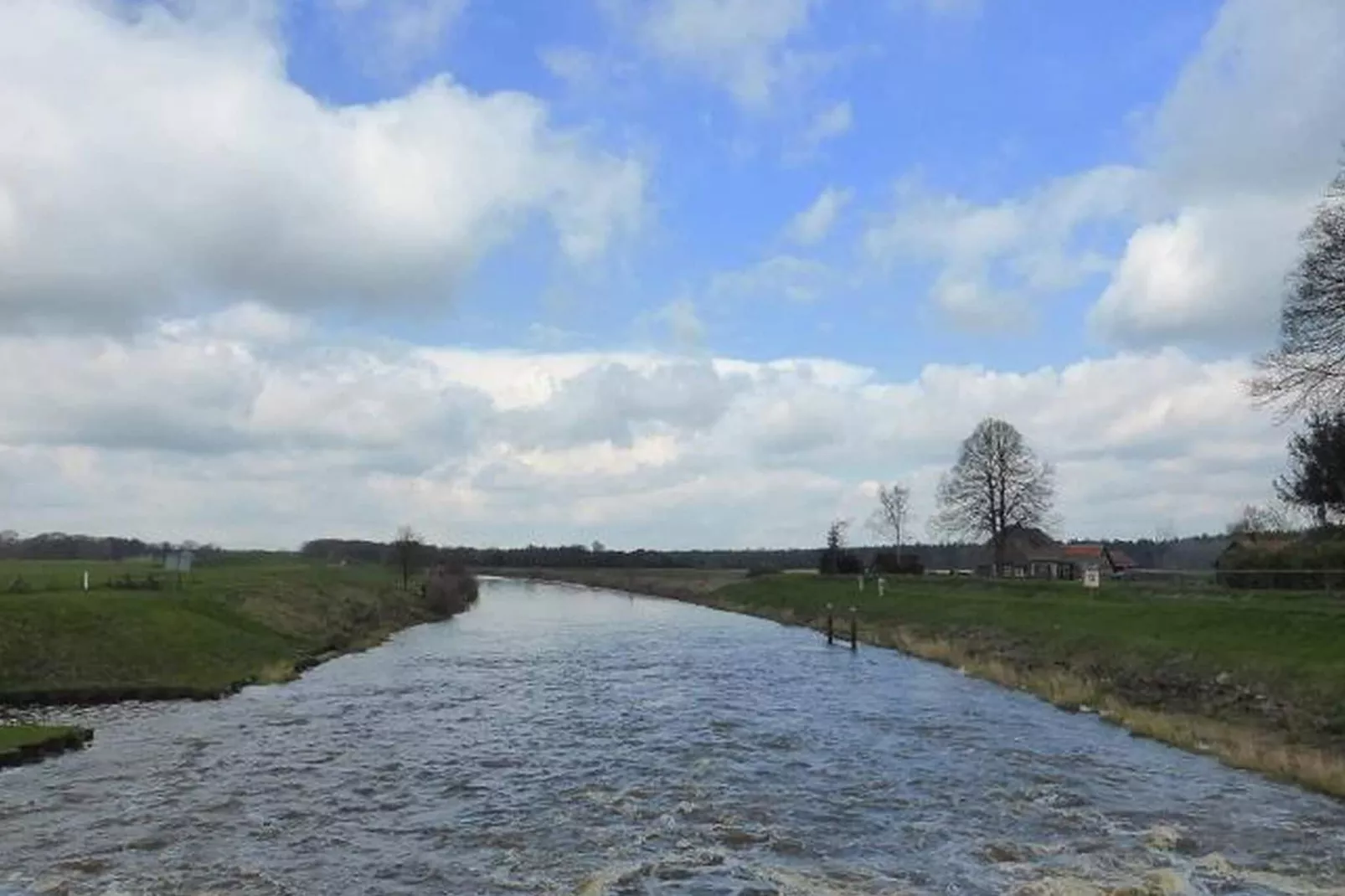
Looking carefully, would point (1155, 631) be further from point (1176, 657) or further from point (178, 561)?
point (178, 561)

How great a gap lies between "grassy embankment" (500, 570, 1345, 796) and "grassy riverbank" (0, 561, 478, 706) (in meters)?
27.7

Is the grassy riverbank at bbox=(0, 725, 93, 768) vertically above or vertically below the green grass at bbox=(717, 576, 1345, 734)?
below

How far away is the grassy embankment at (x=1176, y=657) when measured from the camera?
27.0 m

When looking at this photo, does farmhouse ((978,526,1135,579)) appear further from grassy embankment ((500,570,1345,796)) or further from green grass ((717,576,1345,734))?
grassy embankment ((500,570,1345,796))

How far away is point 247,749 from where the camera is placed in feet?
91.6

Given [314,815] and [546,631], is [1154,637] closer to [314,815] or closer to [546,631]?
[314,815]

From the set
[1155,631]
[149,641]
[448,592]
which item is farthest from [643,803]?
[448,592]

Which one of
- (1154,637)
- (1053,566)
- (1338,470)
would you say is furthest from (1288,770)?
(1053,566)

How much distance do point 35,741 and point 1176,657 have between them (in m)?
31.4

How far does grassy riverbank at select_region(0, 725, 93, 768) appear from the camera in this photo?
2544 cm

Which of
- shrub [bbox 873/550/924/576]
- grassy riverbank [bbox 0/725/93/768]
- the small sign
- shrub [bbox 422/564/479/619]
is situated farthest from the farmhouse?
grassy riverbank [bbox 0/725/93/768]

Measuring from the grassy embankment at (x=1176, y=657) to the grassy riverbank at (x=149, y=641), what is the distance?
1090 inches

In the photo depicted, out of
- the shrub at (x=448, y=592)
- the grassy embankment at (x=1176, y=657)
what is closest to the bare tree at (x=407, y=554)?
the shrub at (x=448, y=592)

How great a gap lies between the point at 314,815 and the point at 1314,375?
104 ft
